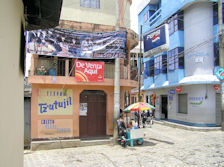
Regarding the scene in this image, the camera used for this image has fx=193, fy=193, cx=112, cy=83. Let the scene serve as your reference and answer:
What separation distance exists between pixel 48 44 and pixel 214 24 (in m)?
12.9

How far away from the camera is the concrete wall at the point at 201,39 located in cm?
1503

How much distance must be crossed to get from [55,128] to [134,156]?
14.7ft

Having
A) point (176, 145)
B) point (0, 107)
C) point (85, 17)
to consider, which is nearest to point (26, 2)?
point (0, 107)

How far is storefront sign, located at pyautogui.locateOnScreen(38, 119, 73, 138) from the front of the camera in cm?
996

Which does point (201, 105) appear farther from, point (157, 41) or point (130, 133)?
point (130, 133)

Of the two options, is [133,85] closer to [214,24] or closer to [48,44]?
[48,44]

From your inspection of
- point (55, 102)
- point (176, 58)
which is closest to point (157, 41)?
point (55, 102)

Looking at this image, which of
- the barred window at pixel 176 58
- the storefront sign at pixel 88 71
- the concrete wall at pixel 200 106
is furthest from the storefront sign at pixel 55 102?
the barred window at pixel 176 58

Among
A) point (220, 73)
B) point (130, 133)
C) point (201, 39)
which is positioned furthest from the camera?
point (201, 39)

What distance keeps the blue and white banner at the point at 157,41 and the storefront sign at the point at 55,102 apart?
206 inches

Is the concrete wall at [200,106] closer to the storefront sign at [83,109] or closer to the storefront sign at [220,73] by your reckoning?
the storefront sign at [220,73]

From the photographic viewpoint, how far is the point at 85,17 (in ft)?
36.2

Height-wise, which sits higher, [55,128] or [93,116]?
[93,116]

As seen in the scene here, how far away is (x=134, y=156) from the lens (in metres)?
8.12
